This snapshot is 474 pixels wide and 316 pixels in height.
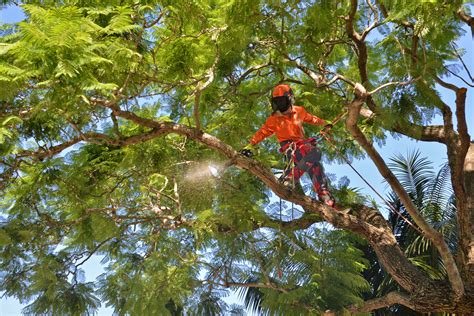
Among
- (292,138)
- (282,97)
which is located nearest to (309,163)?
(292,138)

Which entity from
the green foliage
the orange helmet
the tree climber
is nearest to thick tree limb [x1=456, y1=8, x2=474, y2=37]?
the green foliage

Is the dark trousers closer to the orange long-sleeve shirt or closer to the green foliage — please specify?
the orange long-sleeve shirt

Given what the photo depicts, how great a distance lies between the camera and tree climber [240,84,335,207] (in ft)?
22.0

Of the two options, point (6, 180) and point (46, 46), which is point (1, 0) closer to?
point (6, 180)

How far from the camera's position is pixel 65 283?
7797mm

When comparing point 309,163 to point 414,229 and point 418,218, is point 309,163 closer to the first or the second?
point 418,218

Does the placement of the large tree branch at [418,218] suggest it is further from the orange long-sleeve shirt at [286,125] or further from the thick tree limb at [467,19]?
the thick tree limb at [467,19]

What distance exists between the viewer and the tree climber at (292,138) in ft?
22.0

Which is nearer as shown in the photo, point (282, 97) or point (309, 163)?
point (282, 97)

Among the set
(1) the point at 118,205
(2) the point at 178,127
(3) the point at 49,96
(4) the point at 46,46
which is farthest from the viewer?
(1) the point at 118,205

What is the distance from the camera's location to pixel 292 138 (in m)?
6.93

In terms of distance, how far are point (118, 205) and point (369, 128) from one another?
3.40m

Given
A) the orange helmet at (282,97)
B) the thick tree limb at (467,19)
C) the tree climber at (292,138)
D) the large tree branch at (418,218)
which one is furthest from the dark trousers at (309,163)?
the thick tree limb at (467,19)

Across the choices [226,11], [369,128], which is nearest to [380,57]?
[369,128]
